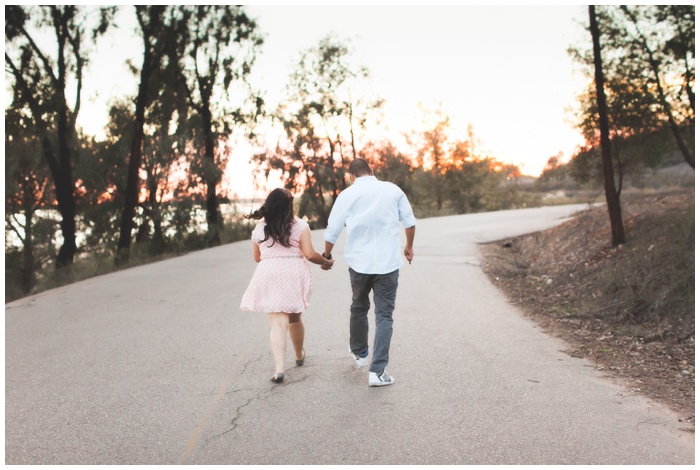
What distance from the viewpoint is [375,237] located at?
20.1 ft

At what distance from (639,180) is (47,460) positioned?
1359 cm

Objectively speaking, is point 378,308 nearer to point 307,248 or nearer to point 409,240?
point 409,240

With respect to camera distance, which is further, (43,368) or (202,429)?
(43,368)

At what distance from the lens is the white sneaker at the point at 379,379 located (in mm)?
5922

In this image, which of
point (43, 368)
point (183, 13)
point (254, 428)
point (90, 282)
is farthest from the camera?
point (183, 13)

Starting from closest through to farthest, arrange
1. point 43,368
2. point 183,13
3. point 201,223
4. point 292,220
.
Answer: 1. point 292,220
2. point 43,368
3. point 183,13
4. point 201,223

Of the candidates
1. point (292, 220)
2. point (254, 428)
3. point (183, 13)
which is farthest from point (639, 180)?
point (183, 13)

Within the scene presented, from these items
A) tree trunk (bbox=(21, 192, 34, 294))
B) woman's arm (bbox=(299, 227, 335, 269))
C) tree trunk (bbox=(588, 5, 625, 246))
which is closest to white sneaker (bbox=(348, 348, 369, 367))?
woman's arm (bbox=(299, 227, 335, 269))

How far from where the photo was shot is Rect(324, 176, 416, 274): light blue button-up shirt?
240 inches

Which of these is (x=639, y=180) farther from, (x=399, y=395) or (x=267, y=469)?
(x=267, y=469)

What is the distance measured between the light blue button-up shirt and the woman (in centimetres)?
39

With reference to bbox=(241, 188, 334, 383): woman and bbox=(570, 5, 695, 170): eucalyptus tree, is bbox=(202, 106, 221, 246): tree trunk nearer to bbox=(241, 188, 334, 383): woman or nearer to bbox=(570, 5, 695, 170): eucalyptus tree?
bbox=(570, 5, 695, 170): eucalyptus tree

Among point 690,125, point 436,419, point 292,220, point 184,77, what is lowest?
point 436,419

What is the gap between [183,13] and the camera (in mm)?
23141
